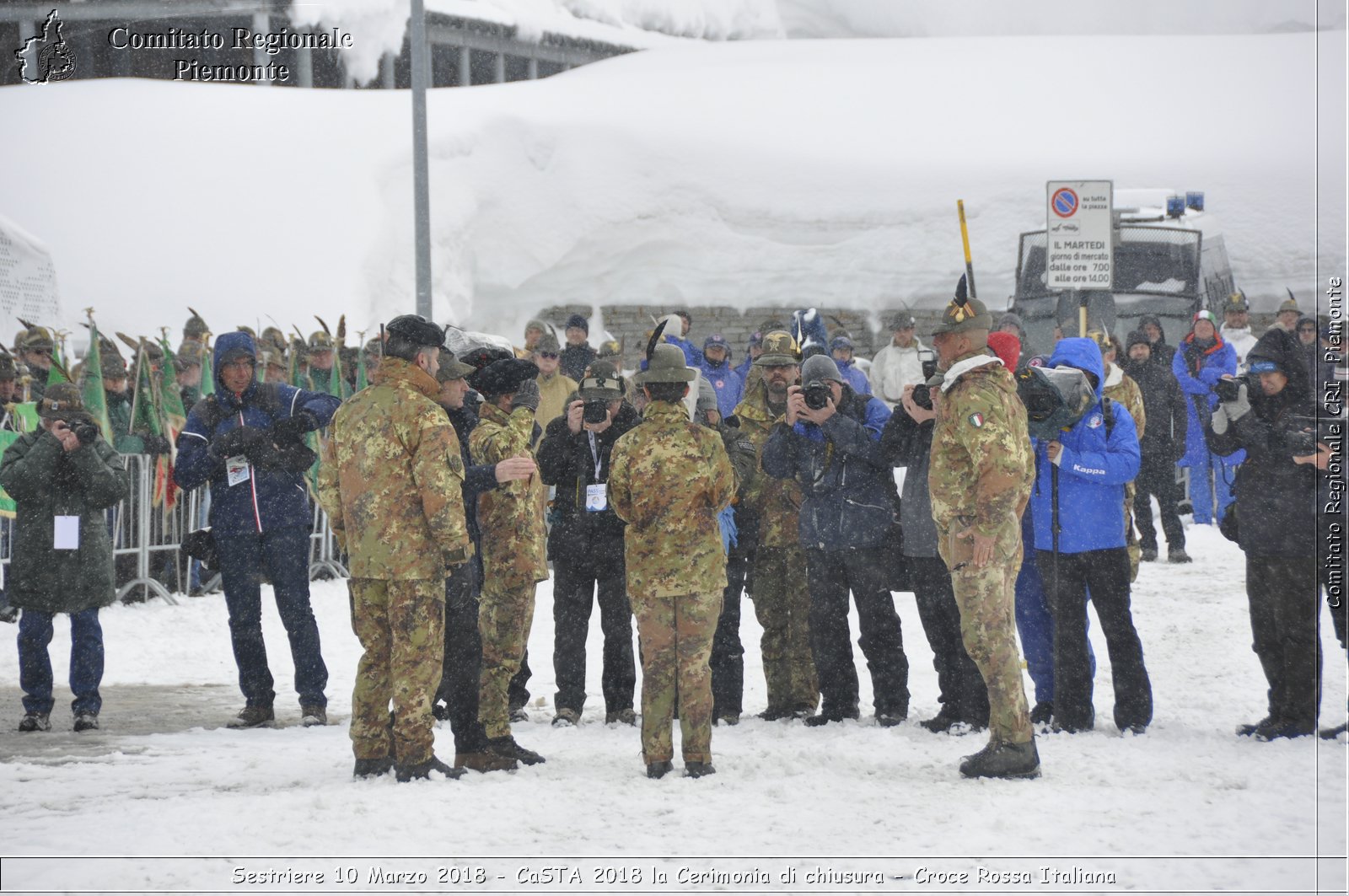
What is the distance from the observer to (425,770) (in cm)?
559

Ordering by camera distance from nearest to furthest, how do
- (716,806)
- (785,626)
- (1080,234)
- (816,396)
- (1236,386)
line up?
(716,806), (1236,386), (816,396), (785,626), (1080,234)

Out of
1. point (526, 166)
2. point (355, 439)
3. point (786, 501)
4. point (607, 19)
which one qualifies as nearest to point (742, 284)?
point (526, 166)

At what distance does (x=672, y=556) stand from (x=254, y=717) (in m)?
2.67

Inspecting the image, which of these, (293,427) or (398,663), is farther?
(293,427)

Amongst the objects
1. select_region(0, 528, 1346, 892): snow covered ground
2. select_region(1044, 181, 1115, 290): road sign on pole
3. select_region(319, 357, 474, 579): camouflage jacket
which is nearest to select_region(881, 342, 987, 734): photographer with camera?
select_region(0, 528, 1346, 892): snow covered ground

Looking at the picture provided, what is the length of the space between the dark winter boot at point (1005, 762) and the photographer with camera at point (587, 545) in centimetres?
197

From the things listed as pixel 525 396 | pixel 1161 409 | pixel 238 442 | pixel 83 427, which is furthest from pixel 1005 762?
pixel 1161 409

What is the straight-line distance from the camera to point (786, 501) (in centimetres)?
716

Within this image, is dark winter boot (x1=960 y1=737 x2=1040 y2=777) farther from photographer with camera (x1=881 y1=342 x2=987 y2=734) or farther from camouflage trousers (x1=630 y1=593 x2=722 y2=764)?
camouflage trousers (x1=630 y1=593 x2=722 y2=764)

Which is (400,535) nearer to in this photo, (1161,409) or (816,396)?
(816,396)

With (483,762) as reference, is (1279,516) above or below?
above

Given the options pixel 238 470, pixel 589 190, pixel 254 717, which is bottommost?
pixel 254 717

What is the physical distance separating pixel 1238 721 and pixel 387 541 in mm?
4057

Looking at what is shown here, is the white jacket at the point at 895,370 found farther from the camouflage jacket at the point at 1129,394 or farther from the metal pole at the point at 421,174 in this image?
the metal pole at the point at 421,174
